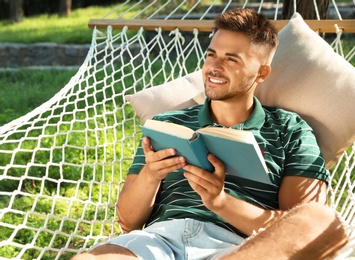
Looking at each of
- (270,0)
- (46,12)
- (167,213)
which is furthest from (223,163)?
(46,12)

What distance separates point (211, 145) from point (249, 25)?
1.55ft

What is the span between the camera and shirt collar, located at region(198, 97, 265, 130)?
6.89 ft

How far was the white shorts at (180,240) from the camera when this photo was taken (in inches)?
72.5

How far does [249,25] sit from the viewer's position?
6.73 feet

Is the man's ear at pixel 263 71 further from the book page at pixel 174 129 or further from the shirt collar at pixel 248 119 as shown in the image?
the book page at pixel 174 129

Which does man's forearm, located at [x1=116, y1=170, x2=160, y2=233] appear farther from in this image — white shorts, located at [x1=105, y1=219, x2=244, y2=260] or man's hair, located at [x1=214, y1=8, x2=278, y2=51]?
man's hair, located at [x1=214, y1=8, x2=278, y2=51]

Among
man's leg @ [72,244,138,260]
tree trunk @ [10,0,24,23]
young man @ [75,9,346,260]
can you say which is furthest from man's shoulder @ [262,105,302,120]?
tree trunk @ [10,0,24,23]

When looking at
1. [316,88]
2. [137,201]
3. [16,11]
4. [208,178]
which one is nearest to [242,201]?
[208,178]

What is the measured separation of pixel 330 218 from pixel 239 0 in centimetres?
781

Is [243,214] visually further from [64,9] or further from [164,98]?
[64,9]

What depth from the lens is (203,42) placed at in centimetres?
681

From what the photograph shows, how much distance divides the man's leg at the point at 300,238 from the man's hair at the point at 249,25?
0.60m

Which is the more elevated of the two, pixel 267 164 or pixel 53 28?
pixel 267 164

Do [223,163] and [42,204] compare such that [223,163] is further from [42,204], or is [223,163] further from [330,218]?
[42,204]
